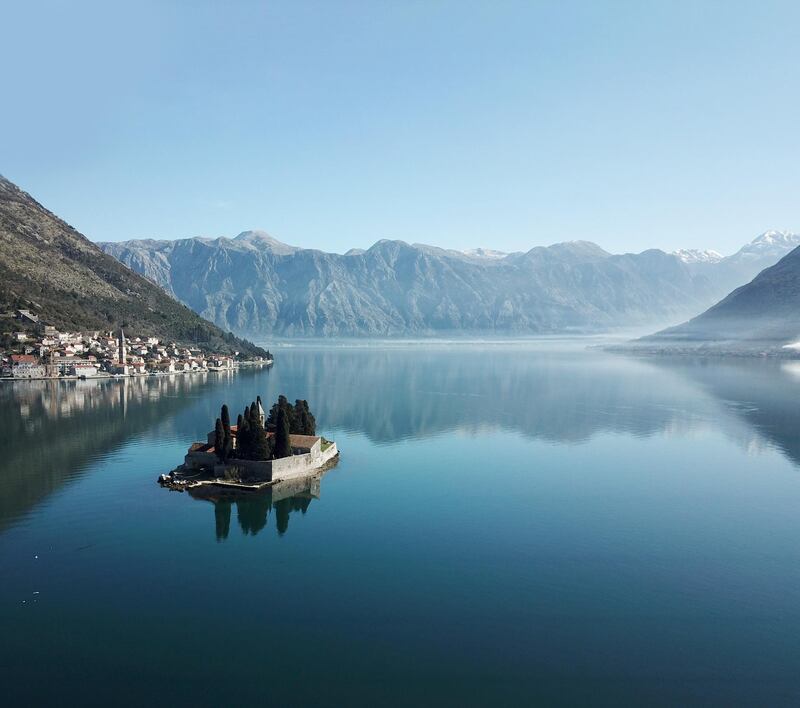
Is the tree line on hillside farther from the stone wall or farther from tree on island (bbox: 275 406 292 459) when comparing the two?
the stone wall

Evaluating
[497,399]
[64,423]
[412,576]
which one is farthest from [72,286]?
[412,576]

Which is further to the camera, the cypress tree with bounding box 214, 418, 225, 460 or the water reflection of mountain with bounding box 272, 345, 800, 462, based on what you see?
the water reflection of mountain with bounding box 272, 345, 800, 462

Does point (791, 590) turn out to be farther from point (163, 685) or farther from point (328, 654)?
point (163, 685)

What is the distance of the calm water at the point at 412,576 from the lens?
17.9m

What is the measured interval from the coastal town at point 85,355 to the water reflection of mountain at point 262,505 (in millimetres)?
75389

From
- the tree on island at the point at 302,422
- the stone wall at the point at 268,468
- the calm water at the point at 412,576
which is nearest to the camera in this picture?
the calm water at the point at 412,576

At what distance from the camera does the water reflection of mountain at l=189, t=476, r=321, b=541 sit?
102 feet

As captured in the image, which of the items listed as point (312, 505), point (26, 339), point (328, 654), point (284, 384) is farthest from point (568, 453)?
point (26, 339)

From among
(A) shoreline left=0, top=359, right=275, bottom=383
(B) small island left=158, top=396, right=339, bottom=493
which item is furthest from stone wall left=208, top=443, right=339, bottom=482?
(A) shoreline left=0, top=359, right=275, bottom=383

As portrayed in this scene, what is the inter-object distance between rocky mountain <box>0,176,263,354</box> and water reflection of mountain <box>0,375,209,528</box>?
33861 mm

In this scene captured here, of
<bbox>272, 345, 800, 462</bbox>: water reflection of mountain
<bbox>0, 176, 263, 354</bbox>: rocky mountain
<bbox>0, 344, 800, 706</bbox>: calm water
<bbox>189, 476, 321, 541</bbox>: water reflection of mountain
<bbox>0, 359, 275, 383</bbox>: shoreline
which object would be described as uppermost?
<bbox>0, 176, 263, 354</bbox>: rocky mountain

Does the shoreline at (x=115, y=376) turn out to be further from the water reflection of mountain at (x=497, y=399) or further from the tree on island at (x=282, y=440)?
the tree on island at (x=282, y=440)

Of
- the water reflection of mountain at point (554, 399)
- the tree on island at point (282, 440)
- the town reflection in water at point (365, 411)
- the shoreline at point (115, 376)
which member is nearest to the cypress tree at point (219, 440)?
the tree on island at point (282, 440)

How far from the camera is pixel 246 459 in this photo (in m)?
38.1
